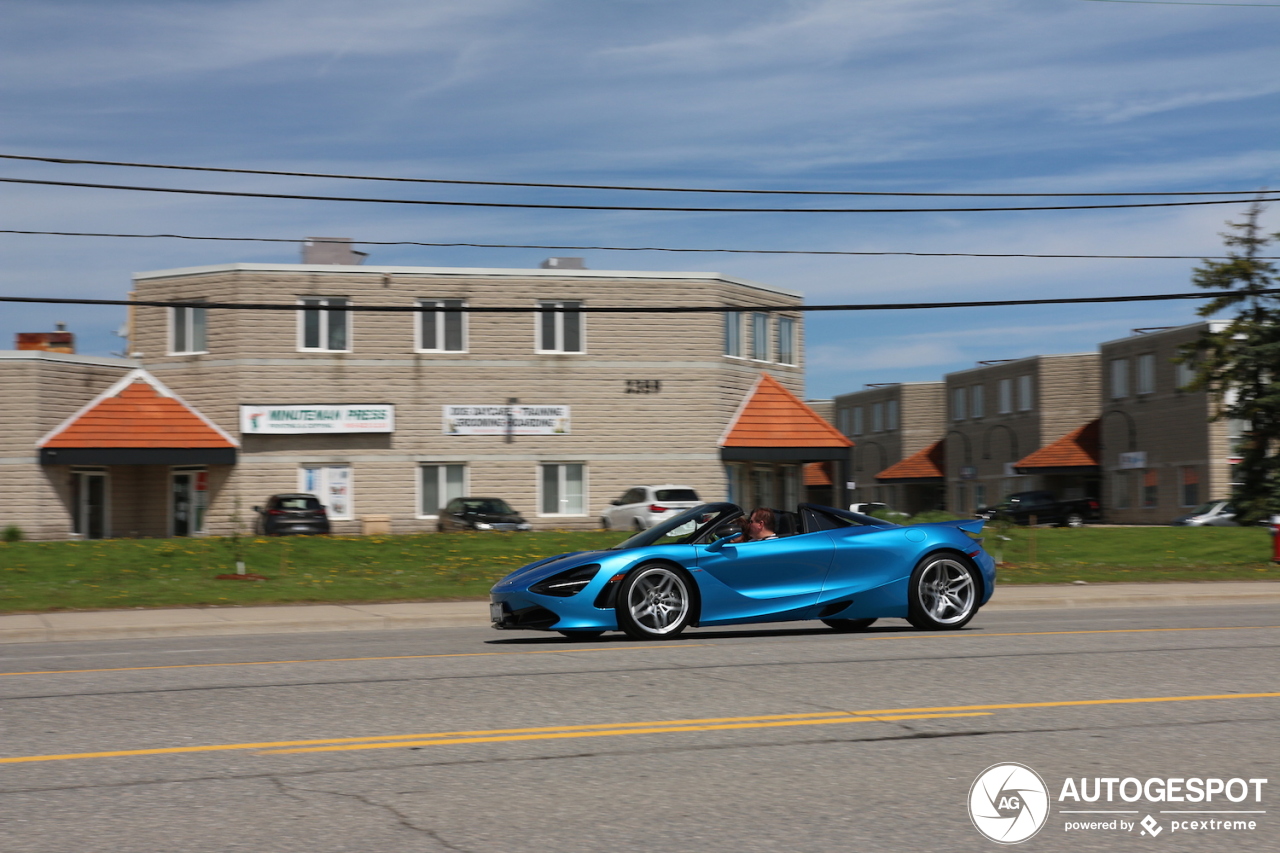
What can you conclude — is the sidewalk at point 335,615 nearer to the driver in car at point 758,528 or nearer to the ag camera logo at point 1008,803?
the driver in car at point 758,528

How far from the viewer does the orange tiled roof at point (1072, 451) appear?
62.3 meters

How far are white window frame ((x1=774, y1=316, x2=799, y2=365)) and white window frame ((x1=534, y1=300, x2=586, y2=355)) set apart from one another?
673 cm

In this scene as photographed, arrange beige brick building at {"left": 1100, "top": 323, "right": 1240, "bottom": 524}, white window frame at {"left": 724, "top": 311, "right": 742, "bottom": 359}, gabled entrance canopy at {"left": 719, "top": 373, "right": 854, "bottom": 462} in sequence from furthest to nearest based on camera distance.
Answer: beige brick building at {"left": 1100, "top": 323, "right": 1240, "bottom": 524} → white window frame at {"left": 724, "top": 311, "right": 742, "bottom": 359} → gabled entrance canopy at {"left": 719, "top": 373, "right": 854, "bottom": 462}

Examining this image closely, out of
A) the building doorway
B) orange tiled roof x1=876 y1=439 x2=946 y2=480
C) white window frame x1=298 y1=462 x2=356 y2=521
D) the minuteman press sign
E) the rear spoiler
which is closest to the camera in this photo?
the rear spoiler

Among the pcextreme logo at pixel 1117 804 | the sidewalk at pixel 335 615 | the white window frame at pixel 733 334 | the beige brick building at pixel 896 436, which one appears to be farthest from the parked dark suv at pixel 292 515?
the beige brick building at pixel 896 436

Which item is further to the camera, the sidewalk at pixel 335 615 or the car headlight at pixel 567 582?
the sidewalk at pixel 335 615

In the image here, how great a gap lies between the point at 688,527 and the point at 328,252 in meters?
30.7

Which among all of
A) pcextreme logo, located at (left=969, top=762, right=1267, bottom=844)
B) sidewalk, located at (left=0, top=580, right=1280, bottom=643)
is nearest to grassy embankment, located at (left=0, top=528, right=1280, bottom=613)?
sidewalk, located at (left=0, top=580, right=1280, bottom=643)

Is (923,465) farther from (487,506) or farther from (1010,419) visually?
(487,506)

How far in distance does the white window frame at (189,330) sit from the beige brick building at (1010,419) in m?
41.0

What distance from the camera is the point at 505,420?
40.2 meters

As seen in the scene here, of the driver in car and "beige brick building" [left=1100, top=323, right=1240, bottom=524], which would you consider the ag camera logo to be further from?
"beige brick building" [left=1100, top=323, right=1240, bottom=524]

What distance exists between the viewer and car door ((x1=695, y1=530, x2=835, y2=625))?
12.1 metres

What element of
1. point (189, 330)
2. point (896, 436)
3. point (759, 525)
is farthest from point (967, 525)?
point (896, 436)
